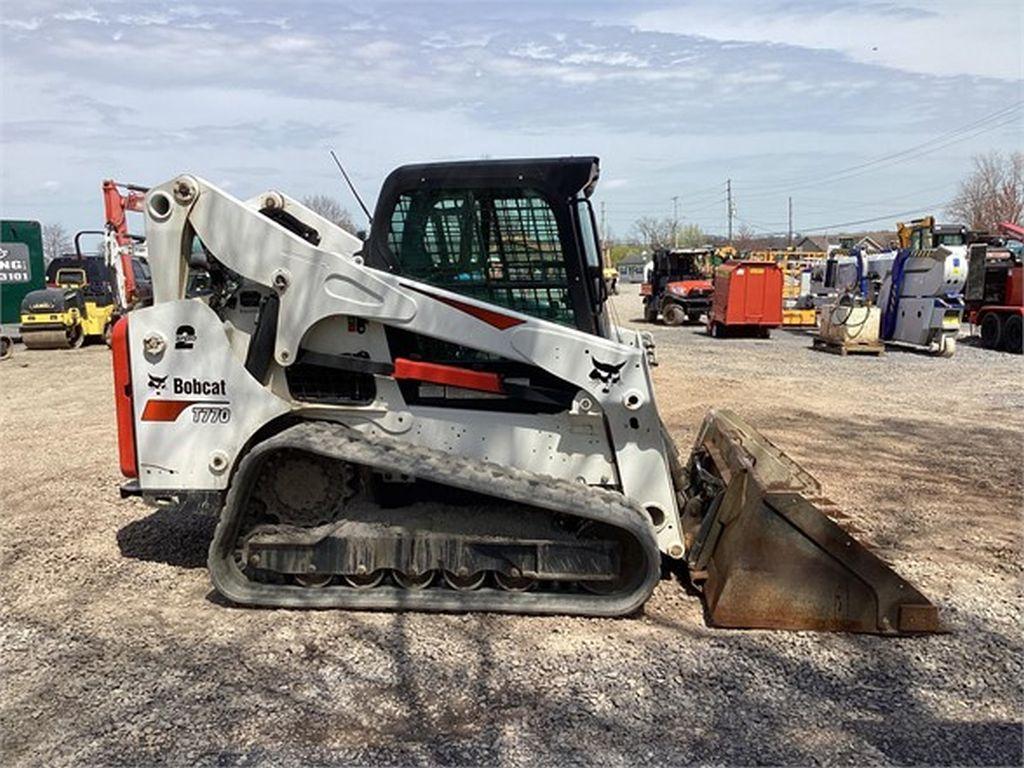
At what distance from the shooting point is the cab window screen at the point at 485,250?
4.48 metres

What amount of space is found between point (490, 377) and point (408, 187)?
111cm

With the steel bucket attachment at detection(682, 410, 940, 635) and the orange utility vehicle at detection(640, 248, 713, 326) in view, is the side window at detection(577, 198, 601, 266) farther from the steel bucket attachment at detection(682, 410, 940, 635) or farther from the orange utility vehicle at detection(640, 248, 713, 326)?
the orange utility vehicle at detection(640, 248, 713, 326)

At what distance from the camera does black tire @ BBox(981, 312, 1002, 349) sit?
57.8ft

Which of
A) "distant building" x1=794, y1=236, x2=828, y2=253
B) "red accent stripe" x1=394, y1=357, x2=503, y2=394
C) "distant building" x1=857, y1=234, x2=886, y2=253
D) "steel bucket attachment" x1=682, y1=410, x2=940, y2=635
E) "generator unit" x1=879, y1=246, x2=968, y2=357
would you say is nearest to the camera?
"steel bucket attachment" x1=682, y1=410, x2=940, y2=635

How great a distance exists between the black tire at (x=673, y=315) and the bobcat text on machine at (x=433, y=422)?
2010 cm

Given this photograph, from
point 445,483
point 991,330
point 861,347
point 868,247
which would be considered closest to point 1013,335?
point 991,330

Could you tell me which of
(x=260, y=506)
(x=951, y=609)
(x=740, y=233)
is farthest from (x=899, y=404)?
(x=740, y=233)

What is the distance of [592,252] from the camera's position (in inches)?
188

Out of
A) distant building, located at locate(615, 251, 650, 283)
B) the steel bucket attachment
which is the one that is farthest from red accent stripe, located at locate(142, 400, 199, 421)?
distant building, located at locate(615, 251, 650, 283)

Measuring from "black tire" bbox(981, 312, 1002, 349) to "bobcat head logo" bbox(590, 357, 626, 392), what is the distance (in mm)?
16432

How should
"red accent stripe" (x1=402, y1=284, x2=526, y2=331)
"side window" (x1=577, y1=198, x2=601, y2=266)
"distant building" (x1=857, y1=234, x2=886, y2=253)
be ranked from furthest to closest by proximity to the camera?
1. "distant building" (x1=857, y1=234, x2=886, y2=253)
2. "side window" (x1=577, y1=198, x2=601, y2=266)
3. "red accent stripe" (x1=402, y1=284, x2=526, y2=331)

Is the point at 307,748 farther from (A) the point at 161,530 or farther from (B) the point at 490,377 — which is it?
(A) the point at 161,530

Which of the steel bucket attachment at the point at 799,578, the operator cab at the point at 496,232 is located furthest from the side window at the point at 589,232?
the steel bucket attachment at the point at 799,578

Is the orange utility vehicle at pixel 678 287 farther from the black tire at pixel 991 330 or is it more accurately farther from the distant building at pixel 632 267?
the distant building at pixel 632 267
